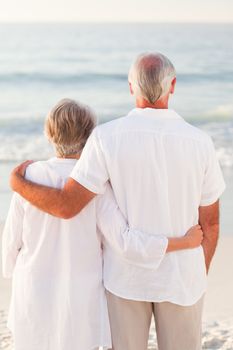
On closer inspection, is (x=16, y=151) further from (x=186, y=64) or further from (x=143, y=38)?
(x=143, y=38)

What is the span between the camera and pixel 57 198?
285 centimetres

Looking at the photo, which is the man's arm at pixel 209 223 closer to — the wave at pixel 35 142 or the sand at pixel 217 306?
the sand at pixel 217 306

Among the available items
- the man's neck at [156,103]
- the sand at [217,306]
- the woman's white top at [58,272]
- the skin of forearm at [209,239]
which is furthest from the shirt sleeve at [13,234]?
the sand at [217,306]

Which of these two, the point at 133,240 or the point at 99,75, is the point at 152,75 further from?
the point at 99,75

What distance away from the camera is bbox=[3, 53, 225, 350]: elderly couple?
2795mm

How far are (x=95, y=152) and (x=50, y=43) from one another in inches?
1070

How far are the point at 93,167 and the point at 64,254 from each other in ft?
1.23

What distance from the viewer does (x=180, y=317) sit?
2922 millimetres

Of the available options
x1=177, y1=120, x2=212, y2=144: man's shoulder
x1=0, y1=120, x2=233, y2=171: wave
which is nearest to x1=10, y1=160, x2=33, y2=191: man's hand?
x1=177, y1=120, x2=212, y2=144: man's shoulder

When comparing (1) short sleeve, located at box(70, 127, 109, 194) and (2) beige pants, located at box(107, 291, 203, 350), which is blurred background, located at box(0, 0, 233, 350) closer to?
(2) beige pants, located at box(107, 291, 203, 350)

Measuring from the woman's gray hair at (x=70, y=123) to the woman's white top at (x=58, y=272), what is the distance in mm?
81

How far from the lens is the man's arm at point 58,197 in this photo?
283 cm

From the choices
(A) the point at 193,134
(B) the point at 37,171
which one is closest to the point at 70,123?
(B) the point at 37,171

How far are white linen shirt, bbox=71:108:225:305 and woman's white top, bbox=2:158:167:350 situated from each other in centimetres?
9
